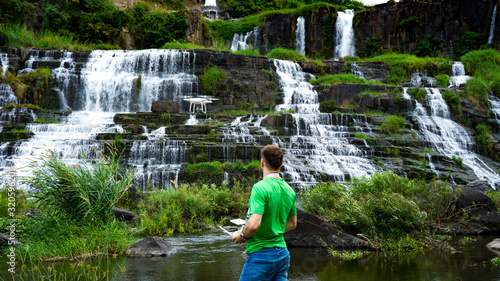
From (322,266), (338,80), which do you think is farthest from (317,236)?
(338,80)

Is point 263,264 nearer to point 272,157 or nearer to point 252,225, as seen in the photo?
point 252,225

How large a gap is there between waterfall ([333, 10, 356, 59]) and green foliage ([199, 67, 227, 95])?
55.1ft

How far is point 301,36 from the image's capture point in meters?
39.7

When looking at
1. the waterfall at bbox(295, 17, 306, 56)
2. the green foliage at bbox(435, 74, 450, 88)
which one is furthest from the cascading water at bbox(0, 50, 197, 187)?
the green foliage at bbox(435, 74, 450, 88)

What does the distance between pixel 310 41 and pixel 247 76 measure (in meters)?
14.3

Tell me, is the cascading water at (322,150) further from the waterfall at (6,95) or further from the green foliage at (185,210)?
the waterfall at (6,95)

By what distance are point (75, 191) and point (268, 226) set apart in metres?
4.78

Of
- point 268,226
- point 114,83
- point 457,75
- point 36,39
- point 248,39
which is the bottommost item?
point 268,226

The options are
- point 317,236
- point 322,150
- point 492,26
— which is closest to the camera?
point 317,236

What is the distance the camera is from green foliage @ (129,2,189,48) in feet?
118

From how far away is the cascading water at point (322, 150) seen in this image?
16781 millimetres

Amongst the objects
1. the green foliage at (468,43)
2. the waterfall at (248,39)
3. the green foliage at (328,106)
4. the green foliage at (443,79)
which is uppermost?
the waterfall at (248,39)

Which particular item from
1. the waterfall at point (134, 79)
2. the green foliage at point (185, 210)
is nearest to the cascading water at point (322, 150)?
the green foliage at point (185, 210)

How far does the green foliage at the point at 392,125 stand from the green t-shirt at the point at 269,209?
18.9 metres
